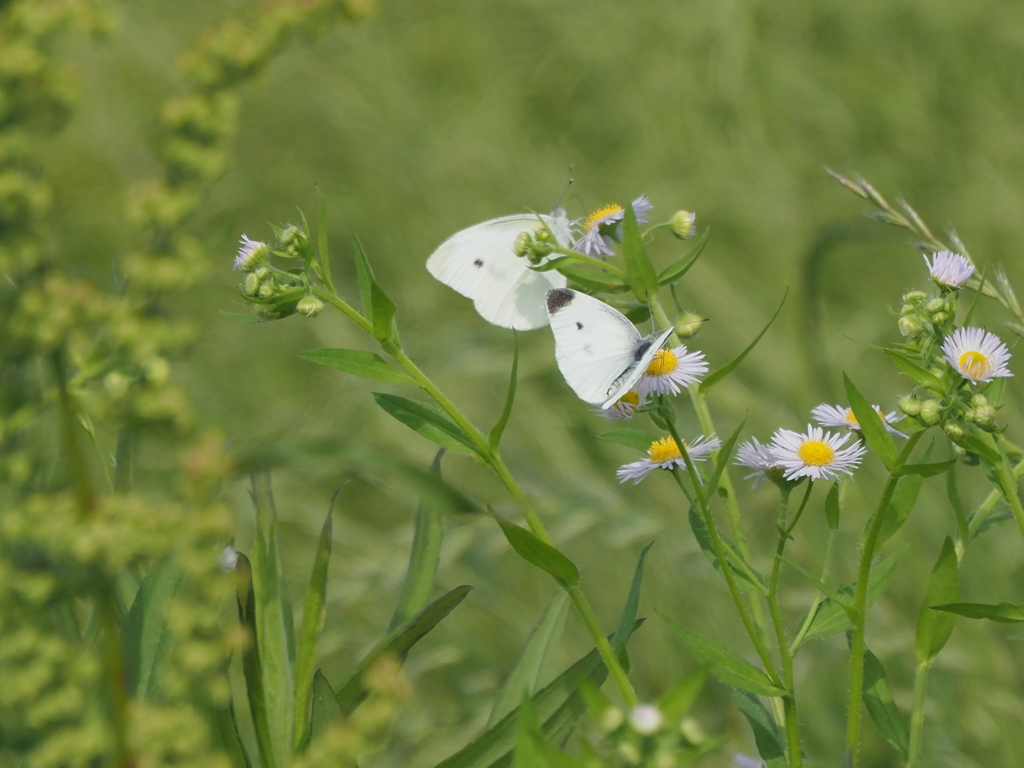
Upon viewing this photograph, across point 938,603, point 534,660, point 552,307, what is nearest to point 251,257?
point 552,307

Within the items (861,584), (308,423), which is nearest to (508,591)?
(308,423)

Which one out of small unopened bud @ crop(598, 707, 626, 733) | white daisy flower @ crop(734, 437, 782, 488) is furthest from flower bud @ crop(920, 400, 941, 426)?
small unopened bud @ crop(598, 707, 626, 733)

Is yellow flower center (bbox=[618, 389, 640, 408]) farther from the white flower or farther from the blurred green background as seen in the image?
the blurred green background

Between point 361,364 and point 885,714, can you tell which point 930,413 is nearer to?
point 885,714

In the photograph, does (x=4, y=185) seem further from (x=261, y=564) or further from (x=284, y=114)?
(x=284, y=114)

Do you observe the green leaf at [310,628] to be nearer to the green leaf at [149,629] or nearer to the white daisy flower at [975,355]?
the green leaf at [149,629]

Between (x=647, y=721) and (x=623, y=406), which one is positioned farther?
(x=623, y=406)
